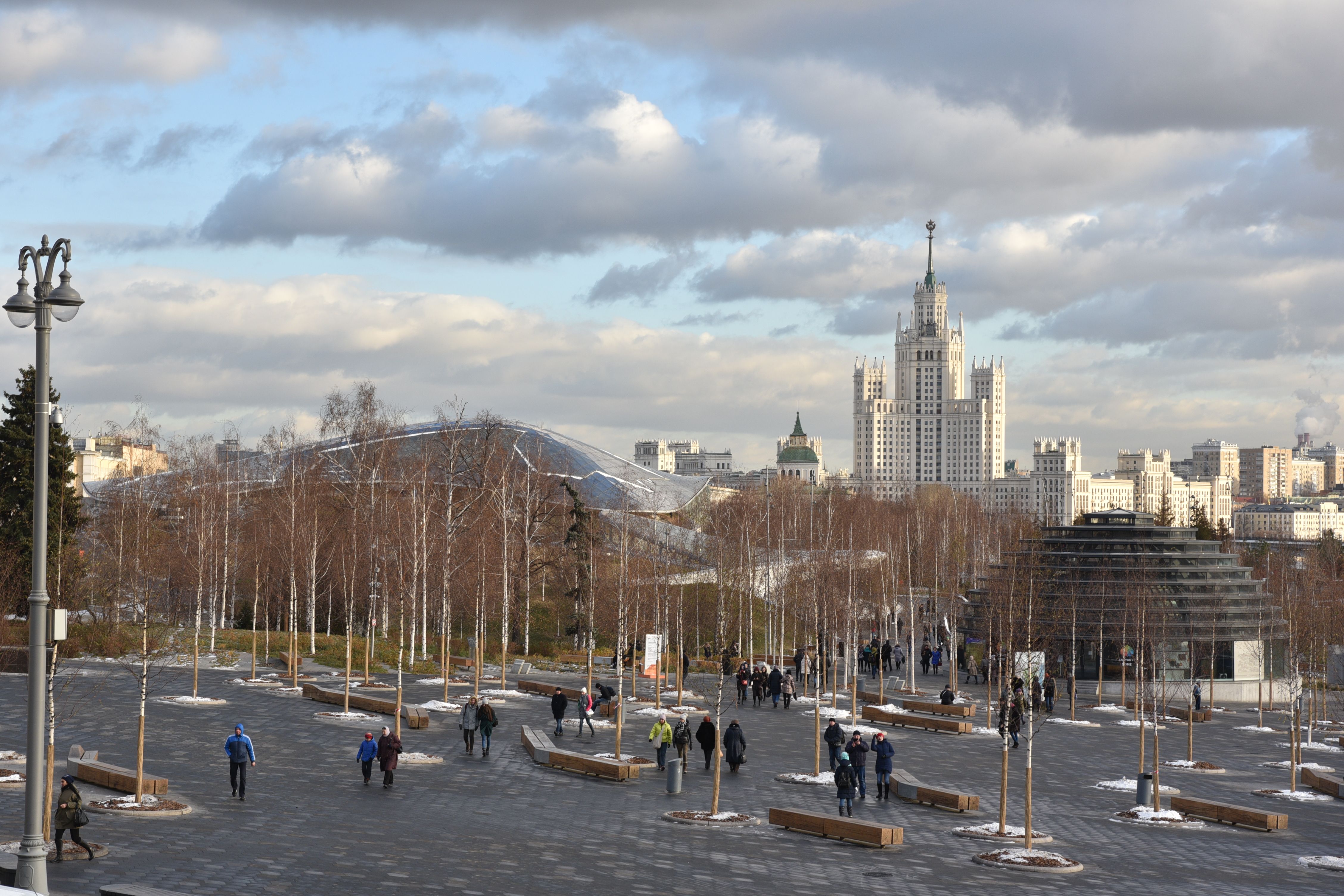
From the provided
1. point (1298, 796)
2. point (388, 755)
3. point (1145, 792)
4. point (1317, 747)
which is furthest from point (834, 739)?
point (1317, 747)

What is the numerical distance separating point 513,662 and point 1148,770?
27.0m

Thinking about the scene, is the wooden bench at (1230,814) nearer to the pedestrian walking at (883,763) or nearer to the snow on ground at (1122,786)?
the snow on ground at (1122,786)

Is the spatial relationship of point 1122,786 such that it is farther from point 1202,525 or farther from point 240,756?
point 1202,525

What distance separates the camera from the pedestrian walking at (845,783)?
2372cm

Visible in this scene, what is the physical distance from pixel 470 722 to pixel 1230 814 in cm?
1551

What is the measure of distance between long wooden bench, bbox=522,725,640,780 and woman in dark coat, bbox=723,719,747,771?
1915 mm

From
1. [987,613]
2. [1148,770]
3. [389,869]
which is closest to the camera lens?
[389,869]

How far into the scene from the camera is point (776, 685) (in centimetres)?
4353

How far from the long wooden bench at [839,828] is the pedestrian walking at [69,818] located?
10.9 meters

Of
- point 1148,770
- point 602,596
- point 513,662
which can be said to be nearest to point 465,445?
point 602,596

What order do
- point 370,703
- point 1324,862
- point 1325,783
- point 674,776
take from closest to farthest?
point 1324,862 → point 674,776 → point 1325,783 → point 370,703

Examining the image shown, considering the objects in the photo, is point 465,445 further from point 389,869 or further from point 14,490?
point 389,869

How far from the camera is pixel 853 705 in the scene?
3547 cm

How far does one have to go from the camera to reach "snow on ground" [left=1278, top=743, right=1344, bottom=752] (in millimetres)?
39625
